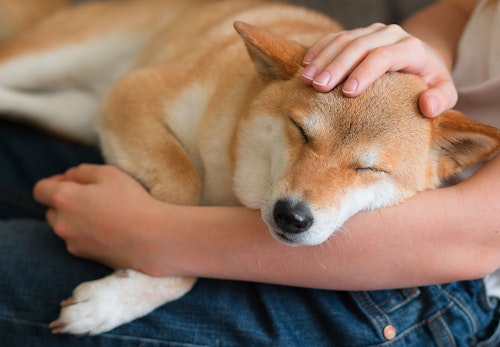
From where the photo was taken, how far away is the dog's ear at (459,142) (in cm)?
101

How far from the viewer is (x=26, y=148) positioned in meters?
1.59

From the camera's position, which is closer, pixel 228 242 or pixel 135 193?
pixel 228 242

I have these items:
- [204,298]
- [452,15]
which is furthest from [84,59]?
[452,15]

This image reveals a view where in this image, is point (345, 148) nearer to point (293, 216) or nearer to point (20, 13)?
point (293, 216)

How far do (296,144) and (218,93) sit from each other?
0.34 m

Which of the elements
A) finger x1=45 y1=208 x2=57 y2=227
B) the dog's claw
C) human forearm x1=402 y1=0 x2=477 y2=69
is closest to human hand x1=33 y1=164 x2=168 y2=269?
finger x1=45 y1=208 x2=57 y2=227

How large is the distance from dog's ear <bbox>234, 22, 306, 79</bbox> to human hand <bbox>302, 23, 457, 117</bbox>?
4 cm

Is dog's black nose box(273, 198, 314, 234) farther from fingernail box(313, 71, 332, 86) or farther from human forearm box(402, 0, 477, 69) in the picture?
human forearm box(402, 0, 477, 69)

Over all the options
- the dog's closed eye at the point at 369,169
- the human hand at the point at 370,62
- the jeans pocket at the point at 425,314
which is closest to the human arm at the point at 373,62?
the human hand at the point at 370,62

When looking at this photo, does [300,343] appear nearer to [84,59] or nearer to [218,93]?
[218,93]

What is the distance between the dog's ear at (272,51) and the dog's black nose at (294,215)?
309 millimetres

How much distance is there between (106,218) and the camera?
1137mm

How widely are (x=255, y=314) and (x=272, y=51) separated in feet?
1.83

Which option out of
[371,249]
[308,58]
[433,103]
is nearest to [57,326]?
[371,249]
